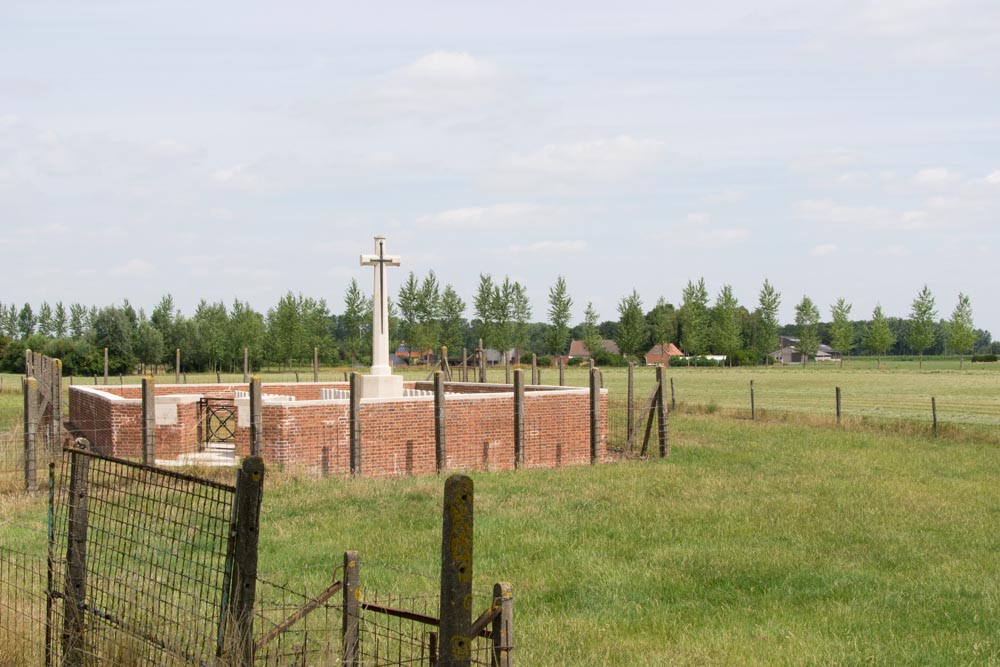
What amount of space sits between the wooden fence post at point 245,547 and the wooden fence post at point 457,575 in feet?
3.59

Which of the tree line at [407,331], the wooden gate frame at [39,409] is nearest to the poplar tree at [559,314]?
the tree line at [407,331]

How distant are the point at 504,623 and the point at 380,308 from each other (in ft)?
57.8

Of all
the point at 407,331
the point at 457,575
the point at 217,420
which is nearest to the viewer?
the point at 457,575

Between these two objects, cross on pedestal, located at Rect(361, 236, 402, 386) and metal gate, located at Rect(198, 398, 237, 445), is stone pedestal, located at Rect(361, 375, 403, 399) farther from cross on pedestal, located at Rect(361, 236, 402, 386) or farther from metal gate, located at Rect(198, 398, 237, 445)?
metal gate, located at Rect(198, 398, 237, 445)

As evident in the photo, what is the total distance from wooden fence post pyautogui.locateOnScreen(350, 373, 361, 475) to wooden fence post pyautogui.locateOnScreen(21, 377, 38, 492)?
15.7 feet

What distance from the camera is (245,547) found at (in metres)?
4.75

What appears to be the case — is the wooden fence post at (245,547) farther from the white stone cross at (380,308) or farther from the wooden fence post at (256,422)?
the white stone cross at (380,308)

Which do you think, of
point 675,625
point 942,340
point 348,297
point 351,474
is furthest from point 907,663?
point 942,340

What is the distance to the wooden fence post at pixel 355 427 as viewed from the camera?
52.5ft

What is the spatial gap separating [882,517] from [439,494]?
6.10 metres

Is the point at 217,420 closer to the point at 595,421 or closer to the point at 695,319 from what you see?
the point at 595,421

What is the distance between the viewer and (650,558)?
1035cm

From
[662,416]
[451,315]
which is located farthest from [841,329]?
[662,416]

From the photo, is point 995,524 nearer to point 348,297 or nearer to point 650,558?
point 650,558
